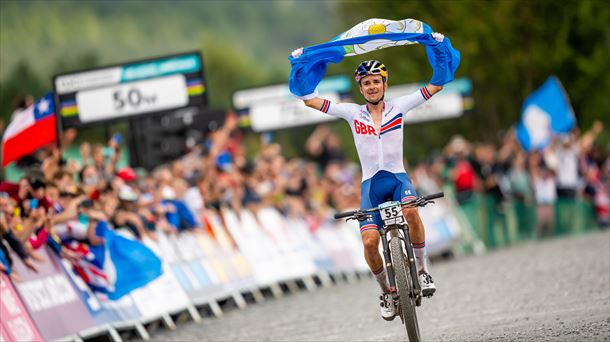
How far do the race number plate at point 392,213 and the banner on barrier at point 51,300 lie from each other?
4.54 meters

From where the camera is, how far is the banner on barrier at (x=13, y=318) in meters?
12.9

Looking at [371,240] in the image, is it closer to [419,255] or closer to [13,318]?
[419,255]

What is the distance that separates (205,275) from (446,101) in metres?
15.6

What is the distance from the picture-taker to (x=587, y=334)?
33.6ft

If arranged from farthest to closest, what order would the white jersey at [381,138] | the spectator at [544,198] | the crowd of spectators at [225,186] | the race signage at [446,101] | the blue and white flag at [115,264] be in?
the race signage at [446,101], the spectator at [544,198], the blue and white flag at [115,264], the crowd of spectators at [225,186], the white jersey at [381,138]

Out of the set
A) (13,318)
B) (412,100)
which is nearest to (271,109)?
(13,318)

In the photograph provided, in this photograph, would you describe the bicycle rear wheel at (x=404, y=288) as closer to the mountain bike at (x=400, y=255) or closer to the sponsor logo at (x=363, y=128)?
the mountain bike at (x=400, y=255)

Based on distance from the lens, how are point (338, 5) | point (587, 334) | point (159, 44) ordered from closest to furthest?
point (587, 334) < point (338, 5) < point (159, 44)

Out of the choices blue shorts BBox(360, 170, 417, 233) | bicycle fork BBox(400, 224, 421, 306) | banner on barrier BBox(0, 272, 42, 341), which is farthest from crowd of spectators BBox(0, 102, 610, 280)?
bicycle fork BBox(400, 224, 421, 306)

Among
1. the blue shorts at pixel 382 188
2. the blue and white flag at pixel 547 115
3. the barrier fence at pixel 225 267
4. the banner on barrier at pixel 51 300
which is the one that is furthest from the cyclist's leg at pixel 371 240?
the blue and white flag at pixel 547 115

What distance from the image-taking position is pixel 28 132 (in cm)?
1612

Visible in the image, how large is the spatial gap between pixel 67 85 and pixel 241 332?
7.37 meters

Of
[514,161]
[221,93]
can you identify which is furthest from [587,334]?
[221,93]

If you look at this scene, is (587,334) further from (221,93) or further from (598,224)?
(221,93)
